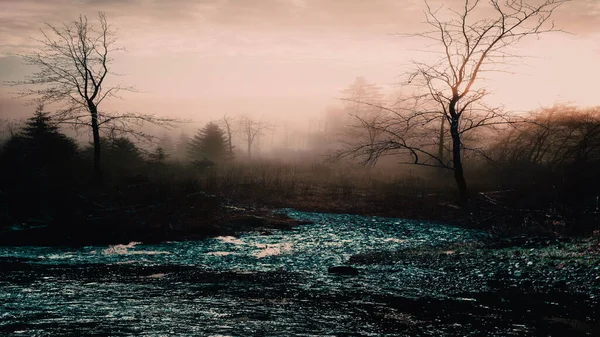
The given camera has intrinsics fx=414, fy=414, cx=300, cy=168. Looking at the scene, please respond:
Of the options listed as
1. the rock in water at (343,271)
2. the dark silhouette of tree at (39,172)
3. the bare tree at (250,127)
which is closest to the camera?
the rock in water at (343,271)

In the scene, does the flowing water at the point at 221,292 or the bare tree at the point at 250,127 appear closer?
the flowing water at the point at 221,292

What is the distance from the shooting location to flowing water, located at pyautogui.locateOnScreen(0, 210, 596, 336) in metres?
5.50

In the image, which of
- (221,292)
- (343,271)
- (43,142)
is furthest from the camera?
(43,142)

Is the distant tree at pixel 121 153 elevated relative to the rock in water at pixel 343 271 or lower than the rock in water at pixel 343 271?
elevated

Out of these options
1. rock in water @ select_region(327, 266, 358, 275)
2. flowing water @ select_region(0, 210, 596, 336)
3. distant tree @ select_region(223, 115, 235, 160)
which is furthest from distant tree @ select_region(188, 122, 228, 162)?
rock in water @ select_region(327, 266, 358, 275)

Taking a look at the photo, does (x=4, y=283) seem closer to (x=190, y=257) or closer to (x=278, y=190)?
(x=190, y=257)

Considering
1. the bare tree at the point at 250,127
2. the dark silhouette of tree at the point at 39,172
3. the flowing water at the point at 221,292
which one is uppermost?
the bare tree at the point at 250,127

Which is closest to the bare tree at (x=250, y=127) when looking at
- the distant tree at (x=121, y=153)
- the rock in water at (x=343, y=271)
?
the distant tree at (x=121, y=153)

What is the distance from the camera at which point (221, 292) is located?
744 cm

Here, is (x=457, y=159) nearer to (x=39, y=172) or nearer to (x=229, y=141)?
(x=39, y=172)

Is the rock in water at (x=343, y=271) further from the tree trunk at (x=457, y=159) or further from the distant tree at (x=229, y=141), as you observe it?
the distant tree at (x=229, y=141)

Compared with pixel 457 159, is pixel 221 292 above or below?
below

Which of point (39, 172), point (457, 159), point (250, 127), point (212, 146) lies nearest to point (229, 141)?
point (212, 146)

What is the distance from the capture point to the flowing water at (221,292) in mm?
5500
